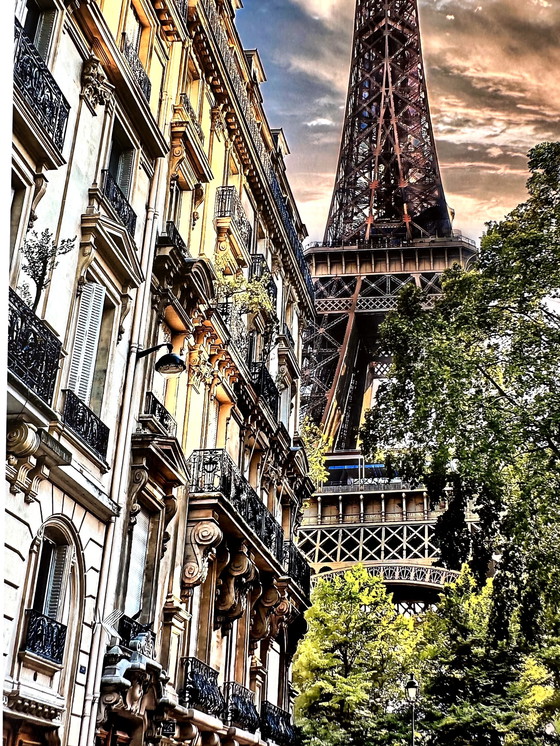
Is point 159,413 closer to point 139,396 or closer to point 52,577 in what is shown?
point 139,396

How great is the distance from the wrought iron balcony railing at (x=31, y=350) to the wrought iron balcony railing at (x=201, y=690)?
352 inches

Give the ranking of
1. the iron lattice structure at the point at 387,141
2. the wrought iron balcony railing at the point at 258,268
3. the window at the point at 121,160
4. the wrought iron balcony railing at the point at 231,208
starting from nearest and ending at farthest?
the window at the point at 121,160
the wrought iron balcony railing at the point at 231,208
the wrought iron balcony railing at the point at 258,268
the iron lattice structure at the point at 387,141

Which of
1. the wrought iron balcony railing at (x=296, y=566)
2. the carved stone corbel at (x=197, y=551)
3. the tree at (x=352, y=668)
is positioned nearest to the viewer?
the carved stone corbel at (x=197, y=551)

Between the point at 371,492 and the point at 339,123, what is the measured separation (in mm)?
47176

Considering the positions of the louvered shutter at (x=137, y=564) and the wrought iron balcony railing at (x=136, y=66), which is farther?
the wrought iron balcony railing at (x=136, y=66)

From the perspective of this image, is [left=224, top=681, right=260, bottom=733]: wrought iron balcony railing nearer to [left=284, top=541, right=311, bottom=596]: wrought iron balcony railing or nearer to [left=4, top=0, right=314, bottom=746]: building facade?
[left=4, top=0, right=314, bottom=746]: building facade

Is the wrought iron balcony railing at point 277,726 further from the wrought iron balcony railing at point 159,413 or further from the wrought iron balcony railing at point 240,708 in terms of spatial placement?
the wrought iron balcony railing at point 159,413

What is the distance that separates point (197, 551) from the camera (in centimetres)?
1927

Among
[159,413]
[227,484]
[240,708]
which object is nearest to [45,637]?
[159,413]

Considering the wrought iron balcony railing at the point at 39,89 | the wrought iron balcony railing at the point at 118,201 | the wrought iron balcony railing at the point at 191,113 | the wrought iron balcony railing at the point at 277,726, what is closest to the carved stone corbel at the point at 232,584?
the wrought iron balcony railing at the point at 277,726

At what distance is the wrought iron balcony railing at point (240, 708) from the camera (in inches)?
826

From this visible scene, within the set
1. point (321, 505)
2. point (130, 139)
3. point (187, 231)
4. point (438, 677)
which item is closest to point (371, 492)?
point (321, 505)

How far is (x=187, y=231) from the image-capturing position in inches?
850

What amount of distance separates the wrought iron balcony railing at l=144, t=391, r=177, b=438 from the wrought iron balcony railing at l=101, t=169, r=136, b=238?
10.8 ft
